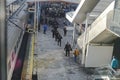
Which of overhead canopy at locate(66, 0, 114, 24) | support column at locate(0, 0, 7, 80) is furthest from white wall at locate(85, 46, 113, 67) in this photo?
support column at locate(0, 0, 7, 80)

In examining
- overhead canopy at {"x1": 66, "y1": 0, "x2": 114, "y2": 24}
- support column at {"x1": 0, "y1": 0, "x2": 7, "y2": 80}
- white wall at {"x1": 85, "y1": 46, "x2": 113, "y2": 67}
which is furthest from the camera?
overhead canopy at {"x1": 66, "y1": 0, "x2": 114, "y2": 24}

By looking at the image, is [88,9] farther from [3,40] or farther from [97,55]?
[3,40]

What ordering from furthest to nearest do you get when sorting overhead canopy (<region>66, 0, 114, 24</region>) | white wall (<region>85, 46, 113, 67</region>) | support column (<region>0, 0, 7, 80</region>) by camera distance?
overhead canopy (<region>66, 0, 114, 24</region>)
white wall (<region>85, 46, 113, 67</region>)
support column (<region>0, 0, 7, 80</region>)

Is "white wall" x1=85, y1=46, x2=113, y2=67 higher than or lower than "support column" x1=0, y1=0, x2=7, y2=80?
lower

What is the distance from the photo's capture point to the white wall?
18.8m

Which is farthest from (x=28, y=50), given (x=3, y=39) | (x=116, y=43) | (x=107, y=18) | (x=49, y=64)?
(x=3, y=39)

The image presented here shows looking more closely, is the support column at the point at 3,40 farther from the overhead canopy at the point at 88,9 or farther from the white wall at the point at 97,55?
the overhead canopy at the point at 88,9

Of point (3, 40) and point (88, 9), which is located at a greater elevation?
point (3, 40)

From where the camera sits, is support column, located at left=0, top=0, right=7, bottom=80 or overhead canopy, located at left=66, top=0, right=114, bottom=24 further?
overhead canopy, located at left=66, top=0, right=114, bottom=24

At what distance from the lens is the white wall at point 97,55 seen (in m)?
18.8

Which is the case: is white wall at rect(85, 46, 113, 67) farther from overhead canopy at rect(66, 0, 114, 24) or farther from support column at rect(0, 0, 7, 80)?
support column at rect(0, 0, 7, 80)

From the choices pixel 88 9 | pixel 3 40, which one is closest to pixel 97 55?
pixel 88 9

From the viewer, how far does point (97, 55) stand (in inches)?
750

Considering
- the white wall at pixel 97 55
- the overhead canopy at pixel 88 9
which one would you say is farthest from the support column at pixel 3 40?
the overhead canopy at pixel 88 9
